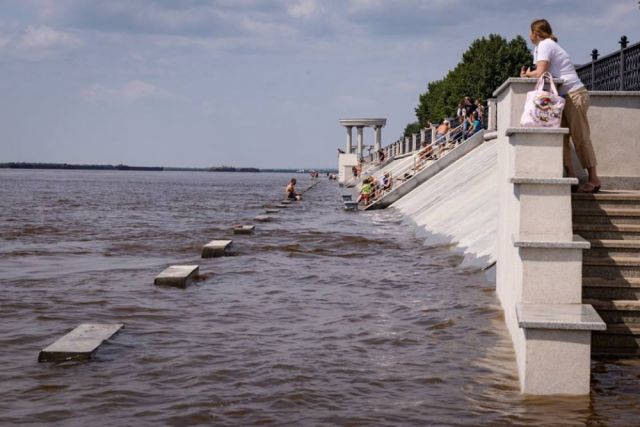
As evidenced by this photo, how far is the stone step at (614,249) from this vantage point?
29.0 ft

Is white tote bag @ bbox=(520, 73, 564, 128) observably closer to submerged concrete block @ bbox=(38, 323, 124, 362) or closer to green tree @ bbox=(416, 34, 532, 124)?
submerged concrete block @ bbox=(38, 323, 124, 362)

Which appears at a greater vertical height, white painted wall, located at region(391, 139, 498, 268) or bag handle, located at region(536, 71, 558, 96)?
bag handle, located at region(536, 71, 558, 96)

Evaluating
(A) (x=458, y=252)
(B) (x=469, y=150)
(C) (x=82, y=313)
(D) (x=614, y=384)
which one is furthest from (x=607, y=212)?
(B) (x=469, y=150)

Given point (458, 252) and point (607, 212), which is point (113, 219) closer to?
point (458, 252)

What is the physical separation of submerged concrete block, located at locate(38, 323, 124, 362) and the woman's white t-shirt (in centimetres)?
531

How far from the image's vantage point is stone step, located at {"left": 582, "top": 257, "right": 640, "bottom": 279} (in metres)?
8.64

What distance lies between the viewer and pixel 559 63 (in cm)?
922

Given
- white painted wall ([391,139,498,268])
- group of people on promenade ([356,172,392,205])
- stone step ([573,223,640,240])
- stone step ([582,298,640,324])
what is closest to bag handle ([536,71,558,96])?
stone step ([573,223,640,240])

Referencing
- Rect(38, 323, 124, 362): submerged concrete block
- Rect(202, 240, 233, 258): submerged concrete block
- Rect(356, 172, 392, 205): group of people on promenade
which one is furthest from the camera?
Rect(356, 172, 392, 205): group of people on promenade

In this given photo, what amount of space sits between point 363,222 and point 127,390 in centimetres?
2173

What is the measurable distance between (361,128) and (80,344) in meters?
88.0

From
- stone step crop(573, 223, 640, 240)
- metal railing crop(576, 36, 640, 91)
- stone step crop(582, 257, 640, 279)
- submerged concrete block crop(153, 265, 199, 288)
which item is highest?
metal railing crop(576, 36, 640, 91)

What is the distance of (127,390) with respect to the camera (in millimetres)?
7359

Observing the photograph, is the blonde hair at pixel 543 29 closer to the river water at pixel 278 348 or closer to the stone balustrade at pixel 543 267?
the stone balustrade at pixel 543 267
